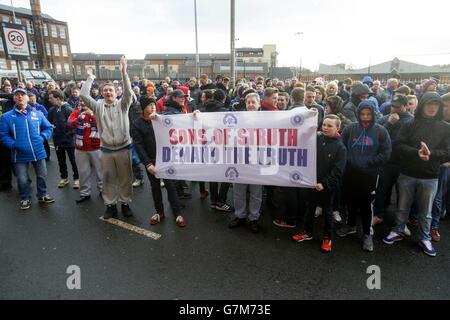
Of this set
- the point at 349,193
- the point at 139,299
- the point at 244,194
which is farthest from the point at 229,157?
the point at 139,299

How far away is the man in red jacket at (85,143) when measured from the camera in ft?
17.3

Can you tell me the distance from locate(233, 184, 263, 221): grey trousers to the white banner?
210 millimetres

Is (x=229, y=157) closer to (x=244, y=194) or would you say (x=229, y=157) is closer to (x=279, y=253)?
(x=244, y=194)

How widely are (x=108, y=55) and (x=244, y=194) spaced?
297 ft

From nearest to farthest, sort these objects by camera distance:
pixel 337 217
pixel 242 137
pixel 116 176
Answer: pixel 242 137 < pixel 337 217 < pixel 116 176

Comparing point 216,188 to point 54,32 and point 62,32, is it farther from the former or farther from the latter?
point 62,32

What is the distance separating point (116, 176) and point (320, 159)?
127 inches

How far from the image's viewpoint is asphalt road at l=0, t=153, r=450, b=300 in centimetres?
299

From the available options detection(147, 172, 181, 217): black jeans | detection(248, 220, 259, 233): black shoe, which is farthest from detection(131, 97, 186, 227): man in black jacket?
detection(248, 220, 259, 233): black shoe

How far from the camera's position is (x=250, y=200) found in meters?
4.26

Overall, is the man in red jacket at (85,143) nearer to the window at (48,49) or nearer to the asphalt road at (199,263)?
the asphalt road at (199,263)

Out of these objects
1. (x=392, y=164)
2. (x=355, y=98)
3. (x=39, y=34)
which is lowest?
(x=392, y=164)

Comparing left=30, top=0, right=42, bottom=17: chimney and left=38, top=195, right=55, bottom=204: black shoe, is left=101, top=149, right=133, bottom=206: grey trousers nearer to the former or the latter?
left=38, top=195, right=55, bottom=204: black shoe

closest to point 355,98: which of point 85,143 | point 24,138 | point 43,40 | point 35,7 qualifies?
point 85,143
